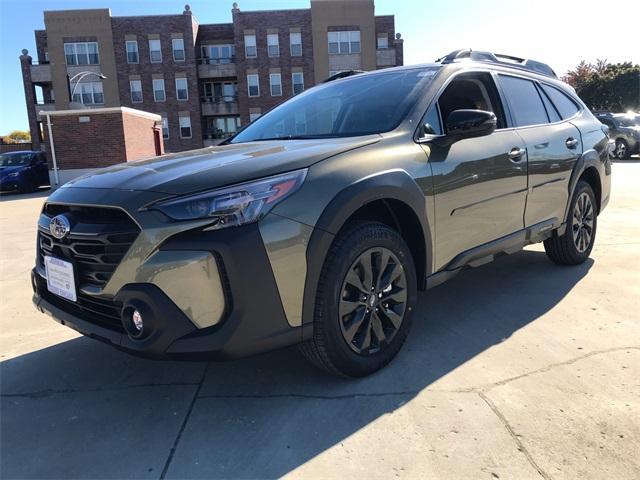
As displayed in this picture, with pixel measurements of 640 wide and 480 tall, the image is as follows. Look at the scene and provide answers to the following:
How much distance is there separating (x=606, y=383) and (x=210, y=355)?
82.9 inches

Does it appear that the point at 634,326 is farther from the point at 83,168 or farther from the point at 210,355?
the point at 83,168

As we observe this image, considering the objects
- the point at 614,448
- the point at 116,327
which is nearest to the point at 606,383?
the point at 614,448

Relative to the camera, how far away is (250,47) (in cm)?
3756

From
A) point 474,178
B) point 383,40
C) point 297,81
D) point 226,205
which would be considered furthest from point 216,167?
point 383,40

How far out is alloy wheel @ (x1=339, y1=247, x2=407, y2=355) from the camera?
2641mm

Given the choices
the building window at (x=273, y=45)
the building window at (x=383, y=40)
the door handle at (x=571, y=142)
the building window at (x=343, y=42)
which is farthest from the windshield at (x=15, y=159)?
the building window at (x=383, y=40)

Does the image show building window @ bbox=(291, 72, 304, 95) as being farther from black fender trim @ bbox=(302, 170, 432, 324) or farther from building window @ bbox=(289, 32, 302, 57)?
black fender trim @ bbox=(302, 170, 432, 324)

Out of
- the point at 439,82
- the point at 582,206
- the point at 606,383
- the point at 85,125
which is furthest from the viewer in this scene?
the point at 85,125

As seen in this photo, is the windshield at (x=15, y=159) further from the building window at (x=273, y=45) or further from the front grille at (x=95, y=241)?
the building window at (x=273, y=45)

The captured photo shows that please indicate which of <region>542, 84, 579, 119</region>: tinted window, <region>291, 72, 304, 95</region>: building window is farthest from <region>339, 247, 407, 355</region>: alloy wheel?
<region>291, 72, 304, 95</region>: building window

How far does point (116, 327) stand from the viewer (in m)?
2.37

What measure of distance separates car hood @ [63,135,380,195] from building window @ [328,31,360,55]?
36.9 metres

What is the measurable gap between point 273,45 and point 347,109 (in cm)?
3662

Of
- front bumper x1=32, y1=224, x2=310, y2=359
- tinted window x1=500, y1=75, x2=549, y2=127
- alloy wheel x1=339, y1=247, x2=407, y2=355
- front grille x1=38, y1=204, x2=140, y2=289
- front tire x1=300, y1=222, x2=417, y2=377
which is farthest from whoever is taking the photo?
tinted window x1=500, y1=75, x2=549, y2=127
